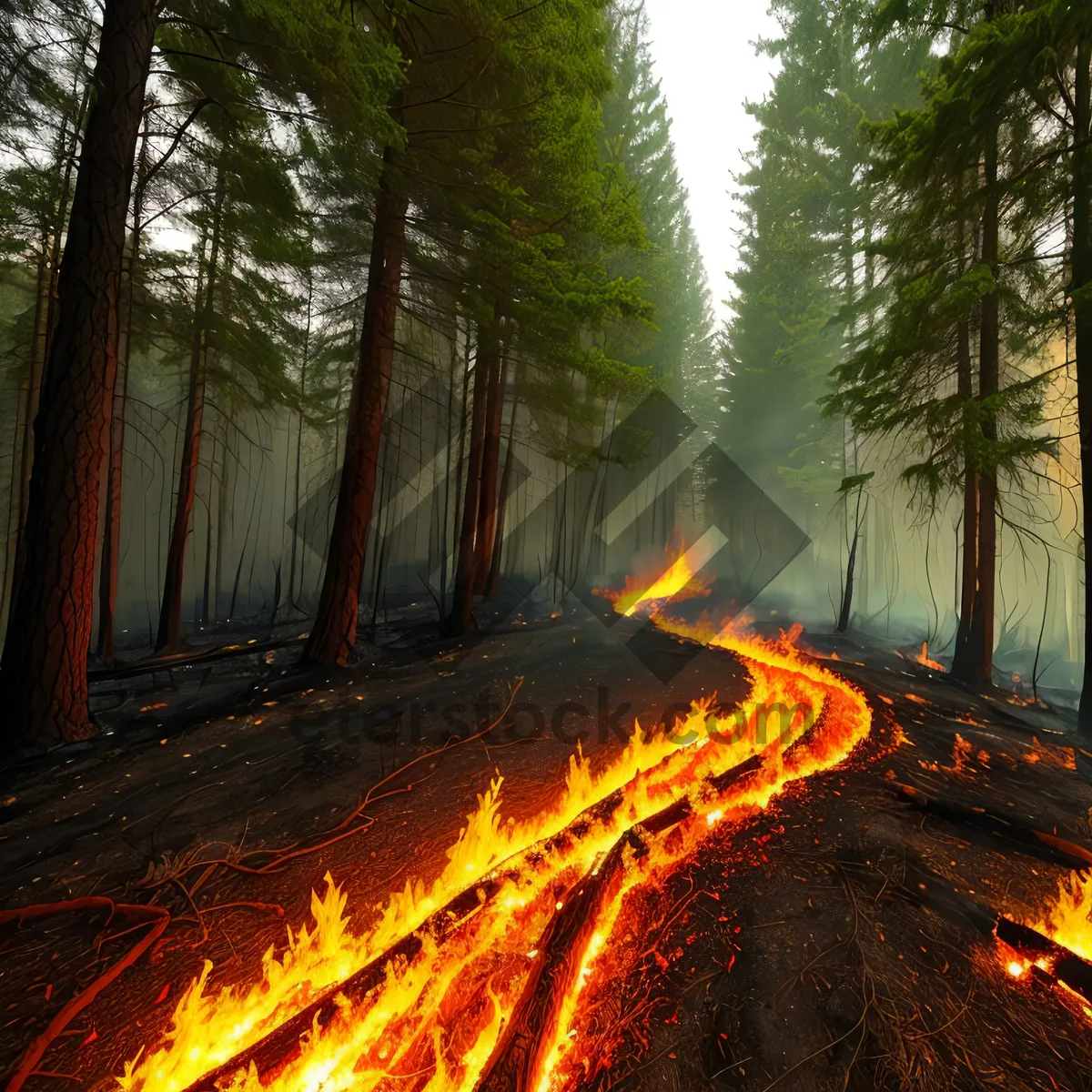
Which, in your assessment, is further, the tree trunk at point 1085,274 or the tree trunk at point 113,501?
the tree trunk at point 113,501

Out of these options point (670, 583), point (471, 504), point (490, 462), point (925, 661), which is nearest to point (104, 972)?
point (471, 504)

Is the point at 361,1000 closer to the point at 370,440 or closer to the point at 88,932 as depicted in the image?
the point at 88,932

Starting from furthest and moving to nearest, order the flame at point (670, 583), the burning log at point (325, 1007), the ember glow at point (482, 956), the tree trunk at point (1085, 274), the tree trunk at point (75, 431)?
the flame at point (670, 583)
the tree trunk at point (1085, 274)
the tree trunk at point (75, 431)
the ember glow at point (482, 956)
the burning log at point (325, 1007)

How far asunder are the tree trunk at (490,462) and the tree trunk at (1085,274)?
9235 mm

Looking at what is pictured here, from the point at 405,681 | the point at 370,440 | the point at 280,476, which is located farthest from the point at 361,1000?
the point at 280,476

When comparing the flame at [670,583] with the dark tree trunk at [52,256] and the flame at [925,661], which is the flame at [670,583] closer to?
the flame at [925,661]

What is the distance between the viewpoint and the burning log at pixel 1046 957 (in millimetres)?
2426

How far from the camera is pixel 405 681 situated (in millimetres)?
6801

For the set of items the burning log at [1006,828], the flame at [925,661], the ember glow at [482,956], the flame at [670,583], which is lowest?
the ember glow at [482,956]

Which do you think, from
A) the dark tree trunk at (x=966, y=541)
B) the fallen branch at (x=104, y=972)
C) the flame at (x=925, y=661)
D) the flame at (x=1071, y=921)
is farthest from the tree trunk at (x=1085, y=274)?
the fallen branch at (x=104, y=972)

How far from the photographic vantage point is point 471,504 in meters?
10.2

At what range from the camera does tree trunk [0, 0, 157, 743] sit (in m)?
4.58

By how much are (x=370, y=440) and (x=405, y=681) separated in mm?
3775

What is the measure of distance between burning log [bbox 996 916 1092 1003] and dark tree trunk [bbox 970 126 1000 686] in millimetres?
7708
